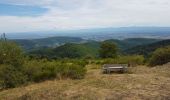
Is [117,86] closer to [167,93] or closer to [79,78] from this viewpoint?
[167,93]

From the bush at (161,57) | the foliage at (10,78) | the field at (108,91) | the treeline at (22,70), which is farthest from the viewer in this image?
the bush at (161,57)

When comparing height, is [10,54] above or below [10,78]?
above

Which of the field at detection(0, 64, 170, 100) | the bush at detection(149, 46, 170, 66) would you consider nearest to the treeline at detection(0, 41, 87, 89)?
the field at detection(0, 64, 170, 100)

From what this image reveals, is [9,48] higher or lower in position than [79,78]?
higher

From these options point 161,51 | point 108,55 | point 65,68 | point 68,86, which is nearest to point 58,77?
point 65,68

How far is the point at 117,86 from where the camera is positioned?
13977 mm

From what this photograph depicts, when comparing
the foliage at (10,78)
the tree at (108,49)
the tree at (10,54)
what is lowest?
the tree at (108,49)

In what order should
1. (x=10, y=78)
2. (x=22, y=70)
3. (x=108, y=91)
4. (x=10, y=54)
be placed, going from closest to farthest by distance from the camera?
(x=108, y=91) < (x=10, y=78) < (x=22, y=70) < (x=10, y=54)

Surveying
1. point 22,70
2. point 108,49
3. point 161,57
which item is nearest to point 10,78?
point 22,70

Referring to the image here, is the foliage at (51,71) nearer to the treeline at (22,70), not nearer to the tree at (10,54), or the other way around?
the treeline at (22,70)

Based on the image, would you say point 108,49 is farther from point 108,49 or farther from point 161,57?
point 161,57

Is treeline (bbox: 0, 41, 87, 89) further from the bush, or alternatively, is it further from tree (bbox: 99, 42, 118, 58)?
tree (bbox: 99, 42, 118, 58)

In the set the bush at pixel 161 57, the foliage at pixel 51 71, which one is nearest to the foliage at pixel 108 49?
the bush at pixel 161 57

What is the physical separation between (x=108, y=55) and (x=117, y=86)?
34041 mm
